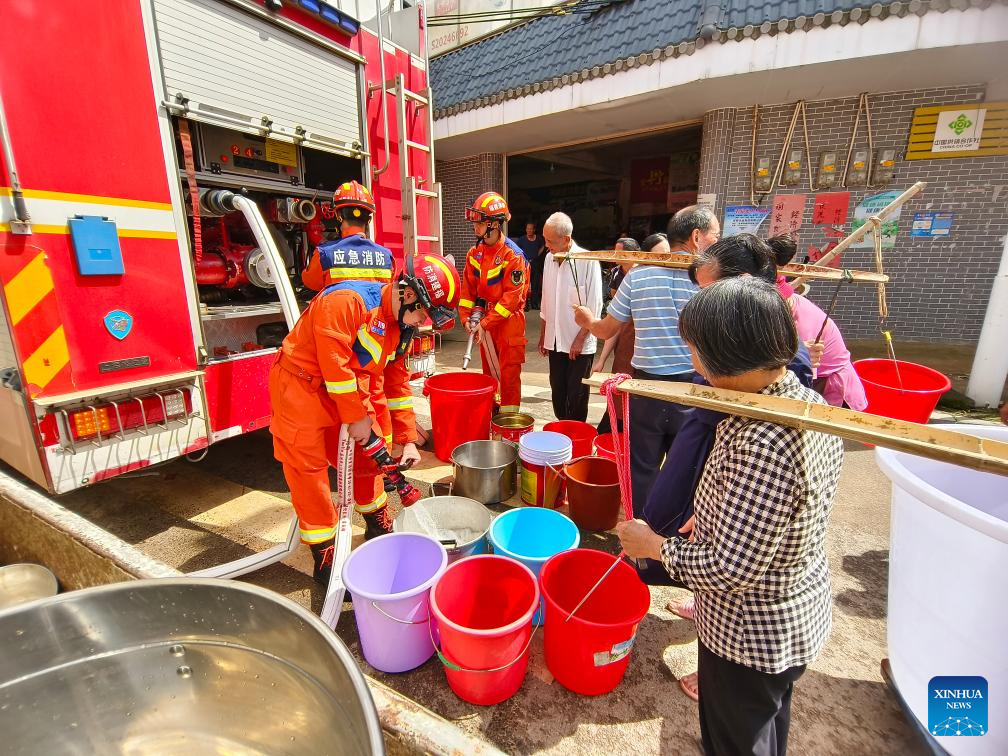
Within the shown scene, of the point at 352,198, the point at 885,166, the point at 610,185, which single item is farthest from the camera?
the point at 610,185

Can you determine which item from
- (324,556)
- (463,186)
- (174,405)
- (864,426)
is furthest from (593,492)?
(463,186)

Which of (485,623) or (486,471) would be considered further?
(486,471)

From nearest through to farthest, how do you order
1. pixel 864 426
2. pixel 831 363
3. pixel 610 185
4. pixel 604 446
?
pixel 864 426, pixel 831 363, pixel 604 446, pixel 610 185

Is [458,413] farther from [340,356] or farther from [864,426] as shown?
[864,426]

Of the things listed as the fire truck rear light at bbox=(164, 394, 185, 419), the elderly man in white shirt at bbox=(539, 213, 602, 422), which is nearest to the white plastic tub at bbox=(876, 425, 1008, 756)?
the elderly man in white shirt at bbox=(539, 213, 602, 422)

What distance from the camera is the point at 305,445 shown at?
2.15 m

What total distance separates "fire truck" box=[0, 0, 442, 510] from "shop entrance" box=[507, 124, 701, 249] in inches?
321

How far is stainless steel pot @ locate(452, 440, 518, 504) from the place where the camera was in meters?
3.01

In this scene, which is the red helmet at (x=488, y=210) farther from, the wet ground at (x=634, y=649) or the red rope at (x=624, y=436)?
the red rope at (x=624, y=436)

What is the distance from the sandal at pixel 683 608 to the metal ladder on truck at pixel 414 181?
3222 millimetres

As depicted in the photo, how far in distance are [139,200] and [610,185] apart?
1484cm

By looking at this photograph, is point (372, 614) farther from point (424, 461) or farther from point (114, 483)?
point (114, 483)

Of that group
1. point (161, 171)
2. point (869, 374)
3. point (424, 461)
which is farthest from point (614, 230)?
point (161, 171)

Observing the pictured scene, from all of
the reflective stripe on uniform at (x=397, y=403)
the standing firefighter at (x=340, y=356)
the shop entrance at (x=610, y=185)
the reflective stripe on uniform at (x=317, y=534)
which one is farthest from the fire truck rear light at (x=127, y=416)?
the shop entrance at (x=610, y=185)
